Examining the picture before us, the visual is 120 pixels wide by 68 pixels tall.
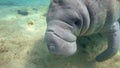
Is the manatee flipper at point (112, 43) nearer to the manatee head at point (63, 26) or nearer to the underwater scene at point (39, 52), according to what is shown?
the underwater scene at point (39, 52)

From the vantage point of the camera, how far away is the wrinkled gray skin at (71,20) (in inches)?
106

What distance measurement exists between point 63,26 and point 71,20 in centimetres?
15

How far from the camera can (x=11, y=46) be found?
394 cm

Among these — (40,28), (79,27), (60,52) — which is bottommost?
(40,28)

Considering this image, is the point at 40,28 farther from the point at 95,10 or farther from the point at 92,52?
the point at 95,10

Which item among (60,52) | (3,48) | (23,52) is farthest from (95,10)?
(3,48)

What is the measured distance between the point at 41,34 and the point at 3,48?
3.05ft

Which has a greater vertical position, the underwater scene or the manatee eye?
the manatee eye

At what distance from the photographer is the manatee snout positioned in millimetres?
2662

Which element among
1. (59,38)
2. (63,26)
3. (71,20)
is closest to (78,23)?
(71,20)

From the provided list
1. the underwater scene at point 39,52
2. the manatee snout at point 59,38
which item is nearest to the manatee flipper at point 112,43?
the underwater scene at point 39,52

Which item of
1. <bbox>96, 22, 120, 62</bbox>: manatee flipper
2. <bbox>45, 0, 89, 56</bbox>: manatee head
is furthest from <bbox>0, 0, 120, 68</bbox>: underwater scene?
<bbox>45, 0, 89, 56</bbox>: manatee head

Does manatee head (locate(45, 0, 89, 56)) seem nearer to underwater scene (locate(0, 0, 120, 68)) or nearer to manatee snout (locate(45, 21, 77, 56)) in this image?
manatee snout (locate(45, 21, 77, 56))

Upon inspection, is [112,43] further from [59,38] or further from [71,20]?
[59,38]
